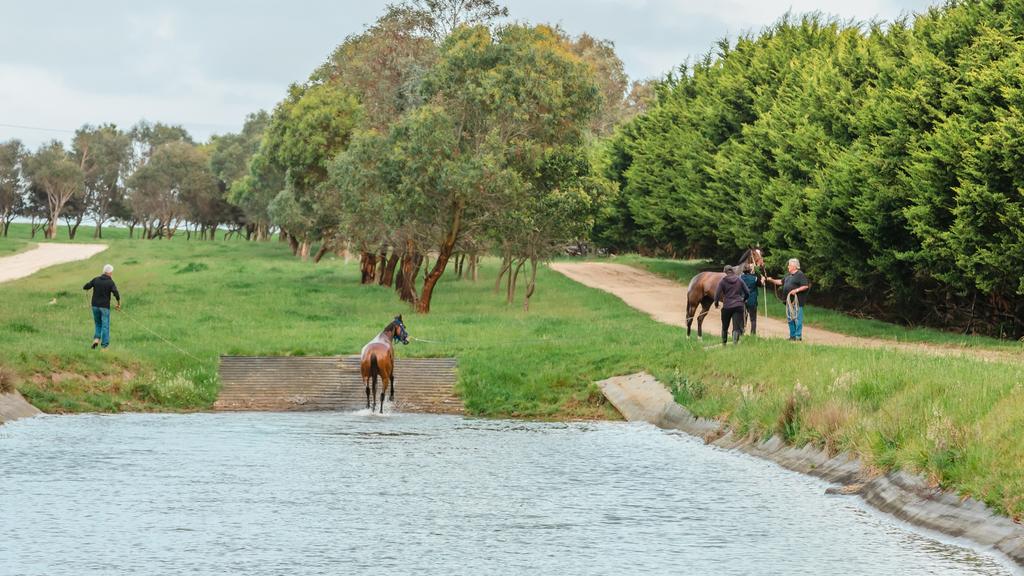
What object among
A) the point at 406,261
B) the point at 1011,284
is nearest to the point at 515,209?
the point at 406,261

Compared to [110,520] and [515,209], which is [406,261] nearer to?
[515,209]

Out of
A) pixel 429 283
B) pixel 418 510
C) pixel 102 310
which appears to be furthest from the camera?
pixel 429 283

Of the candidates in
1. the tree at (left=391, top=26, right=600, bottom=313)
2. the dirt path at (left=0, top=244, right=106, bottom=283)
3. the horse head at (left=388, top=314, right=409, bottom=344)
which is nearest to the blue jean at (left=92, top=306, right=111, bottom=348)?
the horse head at (left=388, top=314, right=409, bottom=344)

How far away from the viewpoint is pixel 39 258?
98.2m

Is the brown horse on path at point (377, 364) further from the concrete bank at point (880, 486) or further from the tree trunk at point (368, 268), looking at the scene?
the tree trunk at point (368, 268)

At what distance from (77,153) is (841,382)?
558 feet

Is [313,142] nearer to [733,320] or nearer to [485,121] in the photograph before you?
[485,121]

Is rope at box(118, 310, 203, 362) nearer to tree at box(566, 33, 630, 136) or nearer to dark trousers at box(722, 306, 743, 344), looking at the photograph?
dark trousers at box(722, 306, 743, 344)

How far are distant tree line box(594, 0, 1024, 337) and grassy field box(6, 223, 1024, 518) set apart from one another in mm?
7795

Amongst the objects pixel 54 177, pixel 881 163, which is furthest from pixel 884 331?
pixel 54 177

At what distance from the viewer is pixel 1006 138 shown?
35531mm

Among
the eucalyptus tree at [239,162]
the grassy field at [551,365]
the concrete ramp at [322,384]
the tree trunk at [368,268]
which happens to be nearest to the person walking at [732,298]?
the grassy field at [551,365]

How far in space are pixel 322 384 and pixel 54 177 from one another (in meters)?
131

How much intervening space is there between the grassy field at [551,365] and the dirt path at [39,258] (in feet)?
62.6
